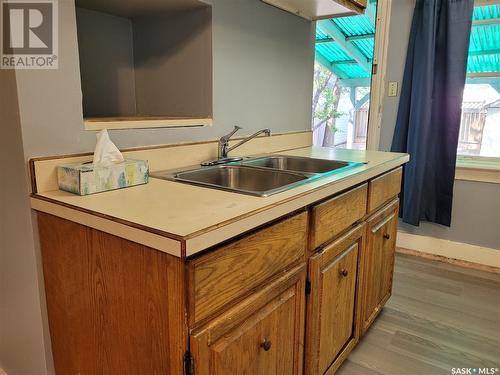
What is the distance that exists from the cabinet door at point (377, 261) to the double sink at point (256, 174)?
1.14 feet

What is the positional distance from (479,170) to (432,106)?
556 mm

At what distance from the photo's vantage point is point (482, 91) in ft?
9.00

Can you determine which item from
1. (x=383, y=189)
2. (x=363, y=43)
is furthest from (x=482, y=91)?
(x=363, y=43)

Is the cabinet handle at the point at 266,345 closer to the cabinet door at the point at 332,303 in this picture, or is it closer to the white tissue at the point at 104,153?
the cabinet door at the point at 332,303

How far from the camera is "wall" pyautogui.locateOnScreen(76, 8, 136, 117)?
1575 mm

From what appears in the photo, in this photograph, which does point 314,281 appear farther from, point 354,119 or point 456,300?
point 354,119

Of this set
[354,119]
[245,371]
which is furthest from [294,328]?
[354,119]

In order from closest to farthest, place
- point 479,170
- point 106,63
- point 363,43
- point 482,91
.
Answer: point 106,63 → point 479,170 → point 482,91 → point 363,43

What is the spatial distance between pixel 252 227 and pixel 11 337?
1102mm

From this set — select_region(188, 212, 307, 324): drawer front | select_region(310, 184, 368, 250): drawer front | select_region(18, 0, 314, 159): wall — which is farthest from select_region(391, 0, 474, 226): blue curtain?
select_region(188, 212, 307, 324): drawer front

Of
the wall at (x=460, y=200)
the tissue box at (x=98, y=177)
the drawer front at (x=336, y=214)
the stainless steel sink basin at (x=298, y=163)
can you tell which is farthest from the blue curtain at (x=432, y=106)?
the tissue box at (x=98, y=177)

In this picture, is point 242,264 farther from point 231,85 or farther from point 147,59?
point 147,59

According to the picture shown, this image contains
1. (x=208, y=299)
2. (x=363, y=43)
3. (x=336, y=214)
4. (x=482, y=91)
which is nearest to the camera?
(x=208, y=299)

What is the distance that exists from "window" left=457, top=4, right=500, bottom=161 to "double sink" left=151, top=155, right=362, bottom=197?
164 cm
